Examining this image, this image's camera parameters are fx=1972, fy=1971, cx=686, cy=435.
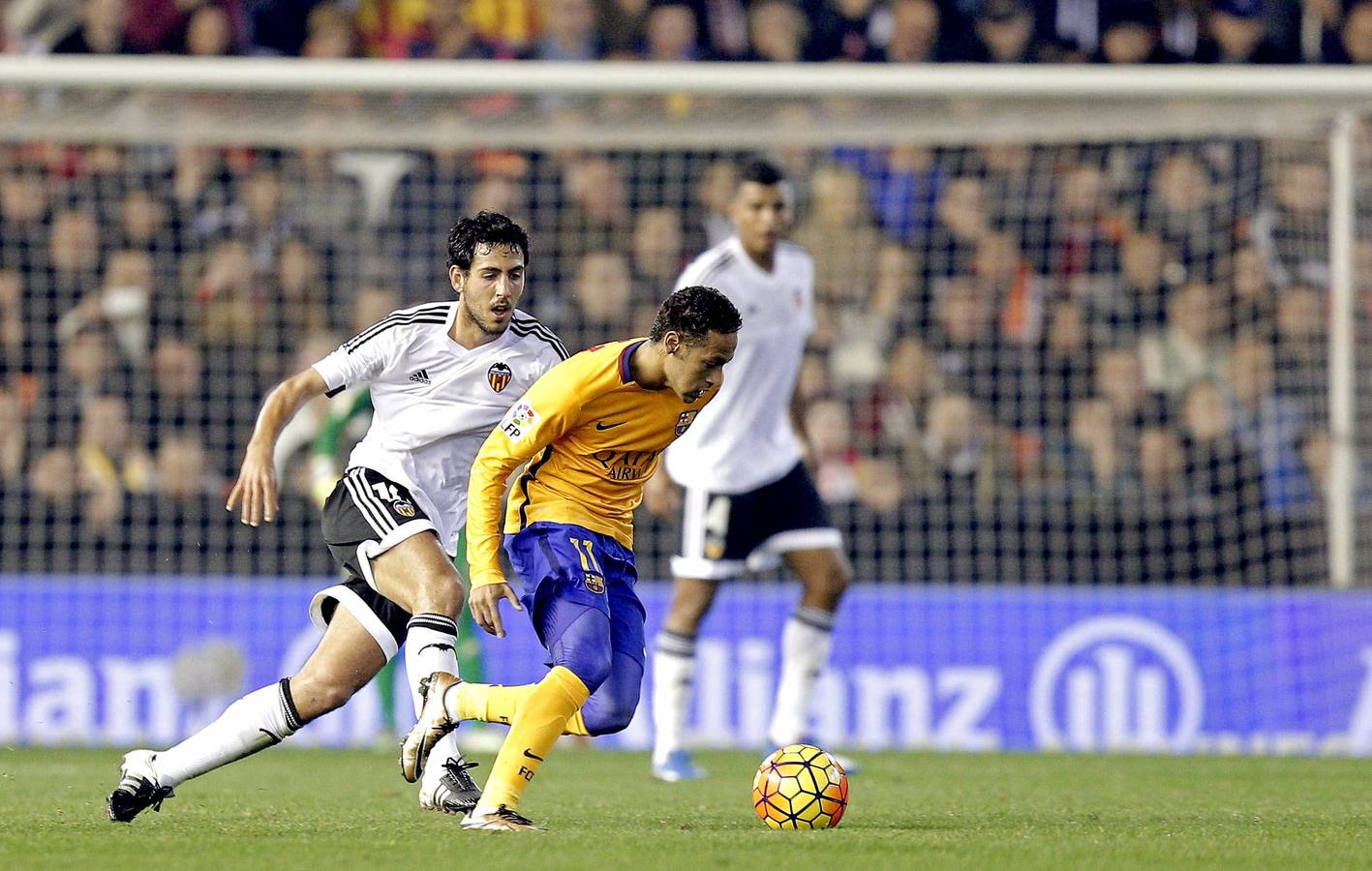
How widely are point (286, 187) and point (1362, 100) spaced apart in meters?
6.49

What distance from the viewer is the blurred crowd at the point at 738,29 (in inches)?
533

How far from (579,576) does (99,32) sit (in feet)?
28.8

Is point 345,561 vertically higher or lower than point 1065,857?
higher

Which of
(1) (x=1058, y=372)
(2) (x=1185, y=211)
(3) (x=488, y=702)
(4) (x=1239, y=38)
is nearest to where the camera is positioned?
(3) (x=488, y=702)

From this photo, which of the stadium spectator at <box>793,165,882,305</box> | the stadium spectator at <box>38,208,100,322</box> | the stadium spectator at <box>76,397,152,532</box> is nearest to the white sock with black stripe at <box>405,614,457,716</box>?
the stadium spectator at <box>76,397,152,532</box>

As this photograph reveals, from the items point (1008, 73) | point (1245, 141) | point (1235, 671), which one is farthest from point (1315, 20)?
point (1235, 671)

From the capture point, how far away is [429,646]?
18.8 ft

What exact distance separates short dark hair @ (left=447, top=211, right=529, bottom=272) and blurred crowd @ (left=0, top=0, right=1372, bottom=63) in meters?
7.69

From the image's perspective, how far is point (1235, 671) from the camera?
400 inches

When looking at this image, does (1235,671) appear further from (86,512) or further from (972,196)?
(86,512)

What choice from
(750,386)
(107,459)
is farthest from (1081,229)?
(107,459)

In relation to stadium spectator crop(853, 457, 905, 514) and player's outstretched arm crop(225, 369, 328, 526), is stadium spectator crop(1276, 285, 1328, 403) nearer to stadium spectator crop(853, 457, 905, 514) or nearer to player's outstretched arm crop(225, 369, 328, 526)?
stadium spectator crop(853, 457, 905, 514)

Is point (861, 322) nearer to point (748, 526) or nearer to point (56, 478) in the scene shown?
point (748, 526)

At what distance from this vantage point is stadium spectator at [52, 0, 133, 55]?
13.0 meters
